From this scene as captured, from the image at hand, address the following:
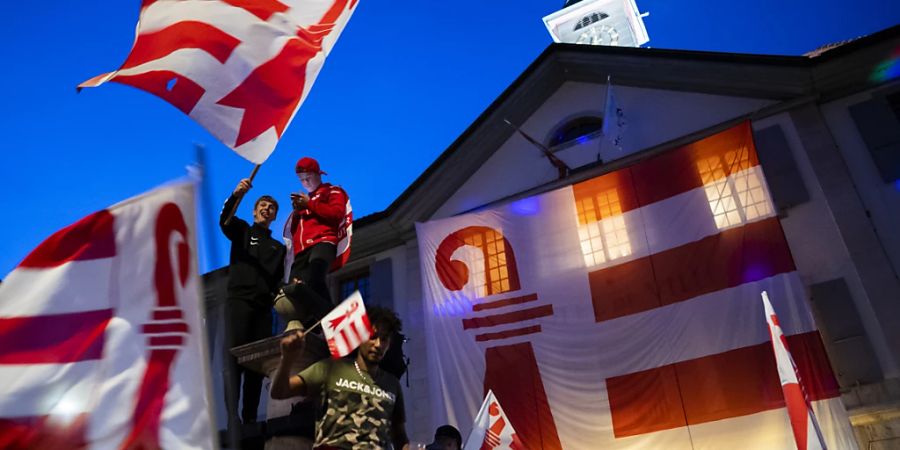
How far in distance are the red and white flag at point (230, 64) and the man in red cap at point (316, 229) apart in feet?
3.44

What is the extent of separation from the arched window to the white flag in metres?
0.79

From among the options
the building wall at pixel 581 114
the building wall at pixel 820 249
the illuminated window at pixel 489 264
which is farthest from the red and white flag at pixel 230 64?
the building wall at pixel 581 114

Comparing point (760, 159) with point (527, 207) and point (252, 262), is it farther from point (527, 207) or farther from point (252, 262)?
point (252, 262)

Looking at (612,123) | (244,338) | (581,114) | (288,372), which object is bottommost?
(288,372)

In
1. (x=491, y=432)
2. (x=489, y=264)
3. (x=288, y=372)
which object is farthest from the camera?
(x=489, y=264)

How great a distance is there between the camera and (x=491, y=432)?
25.5 ft

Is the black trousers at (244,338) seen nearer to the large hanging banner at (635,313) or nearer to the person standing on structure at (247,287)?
the person standing on structure at (247,287)

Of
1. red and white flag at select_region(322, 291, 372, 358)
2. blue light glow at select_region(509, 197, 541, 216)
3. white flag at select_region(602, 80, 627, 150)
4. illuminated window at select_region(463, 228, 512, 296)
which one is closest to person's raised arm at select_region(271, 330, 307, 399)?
red and white flag at select_region(322, 291, 372, 358)

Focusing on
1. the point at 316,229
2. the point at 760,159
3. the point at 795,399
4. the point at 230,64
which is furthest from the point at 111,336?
the point at 760,159

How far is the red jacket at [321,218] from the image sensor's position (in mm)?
5312

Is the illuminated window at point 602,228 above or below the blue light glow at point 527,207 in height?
below

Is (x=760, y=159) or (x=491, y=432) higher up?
(x=760, y=159)

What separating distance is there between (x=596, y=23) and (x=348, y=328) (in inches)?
1304

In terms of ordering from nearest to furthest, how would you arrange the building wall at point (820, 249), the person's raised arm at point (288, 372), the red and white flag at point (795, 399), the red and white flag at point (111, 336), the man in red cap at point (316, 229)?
1. the red and white flag at point (111, 336)
2. the person's raised arm at point (288, 372)
3. the man in red cap at point (316, 229)
4. the red and white flag at point (795, 399)
5. the building wall at point (820, 249)
